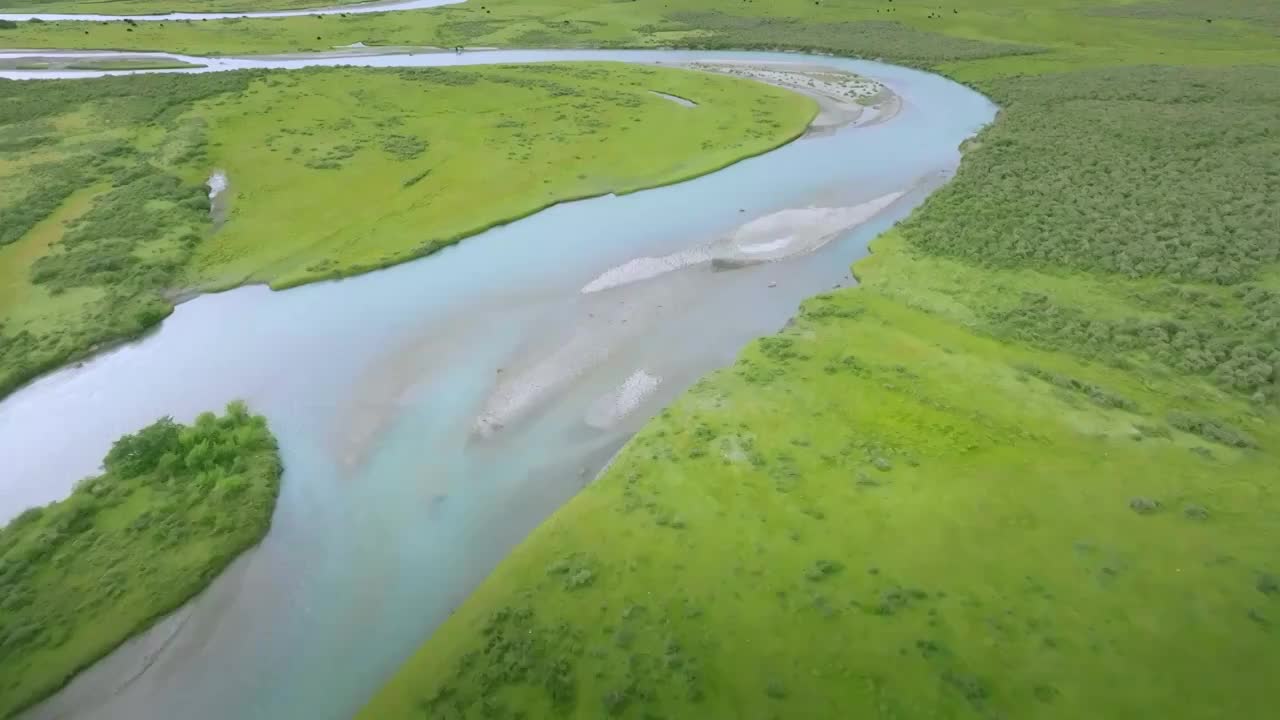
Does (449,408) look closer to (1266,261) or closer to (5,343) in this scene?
(5,343)

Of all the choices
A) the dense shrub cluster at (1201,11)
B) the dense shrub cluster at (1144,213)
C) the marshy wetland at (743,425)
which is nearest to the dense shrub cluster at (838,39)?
the dense shrub cluster at (1144,213)

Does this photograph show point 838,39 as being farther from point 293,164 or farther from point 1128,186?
point 293,164

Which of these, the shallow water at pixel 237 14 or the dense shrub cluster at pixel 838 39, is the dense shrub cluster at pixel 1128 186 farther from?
the shallow water at pixel 237 14

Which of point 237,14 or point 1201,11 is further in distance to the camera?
point 237,14

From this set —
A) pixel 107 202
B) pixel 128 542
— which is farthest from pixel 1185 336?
pixel 107 202

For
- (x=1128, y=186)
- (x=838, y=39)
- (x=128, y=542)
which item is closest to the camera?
(x=128, y=542)

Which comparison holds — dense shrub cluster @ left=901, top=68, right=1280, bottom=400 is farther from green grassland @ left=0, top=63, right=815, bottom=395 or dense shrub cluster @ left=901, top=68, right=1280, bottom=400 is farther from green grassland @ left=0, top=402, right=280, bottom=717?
green grassland @ left=0, top=402, right=280, bottom=717

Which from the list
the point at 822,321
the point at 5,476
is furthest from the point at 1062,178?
the point at 5,476
